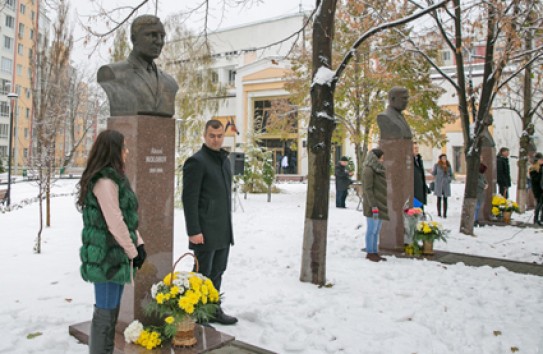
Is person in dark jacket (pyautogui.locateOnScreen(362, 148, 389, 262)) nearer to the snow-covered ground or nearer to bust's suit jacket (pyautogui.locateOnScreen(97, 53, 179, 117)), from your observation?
the snow-covered ground

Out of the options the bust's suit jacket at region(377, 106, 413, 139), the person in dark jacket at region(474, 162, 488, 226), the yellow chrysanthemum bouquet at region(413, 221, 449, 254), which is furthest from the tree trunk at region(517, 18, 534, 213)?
the yellow chrysanthemum bouquet at region(413, 221, 449, 254)

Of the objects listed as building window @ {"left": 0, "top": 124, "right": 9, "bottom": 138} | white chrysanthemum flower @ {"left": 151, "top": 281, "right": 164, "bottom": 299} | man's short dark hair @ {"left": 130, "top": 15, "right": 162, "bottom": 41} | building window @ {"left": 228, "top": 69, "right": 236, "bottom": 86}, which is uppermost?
building window @ {"left": 228, "top": 69, "right": 236, "bottom": 86}

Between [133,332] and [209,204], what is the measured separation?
4.56ft

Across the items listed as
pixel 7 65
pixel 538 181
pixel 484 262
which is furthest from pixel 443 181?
pixel 7 65

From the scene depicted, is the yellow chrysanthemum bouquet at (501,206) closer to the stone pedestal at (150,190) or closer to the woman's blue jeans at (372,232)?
the woman's blue jeans at (372,232)

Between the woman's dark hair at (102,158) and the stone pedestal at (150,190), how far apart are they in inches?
33.5

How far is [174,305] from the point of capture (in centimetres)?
401

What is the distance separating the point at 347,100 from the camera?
65.0ft

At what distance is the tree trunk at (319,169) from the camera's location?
21.3 feet

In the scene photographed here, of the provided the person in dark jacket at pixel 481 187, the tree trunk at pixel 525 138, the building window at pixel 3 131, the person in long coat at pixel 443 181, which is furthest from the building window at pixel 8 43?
the person in dark jacket at pixel 481 187

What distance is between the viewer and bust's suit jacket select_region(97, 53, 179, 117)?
4.49 m

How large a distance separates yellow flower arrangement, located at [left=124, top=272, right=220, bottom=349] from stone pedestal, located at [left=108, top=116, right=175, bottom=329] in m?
0.26

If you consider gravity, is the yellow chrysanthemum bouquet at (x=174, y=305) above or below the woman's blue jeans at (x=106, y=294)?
below

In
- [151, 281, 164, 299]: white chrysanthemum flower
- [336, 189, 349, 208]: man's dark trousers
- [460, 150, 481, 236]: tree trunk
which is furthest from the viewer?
[336, 189, 349, 208]: man's dark trousers
